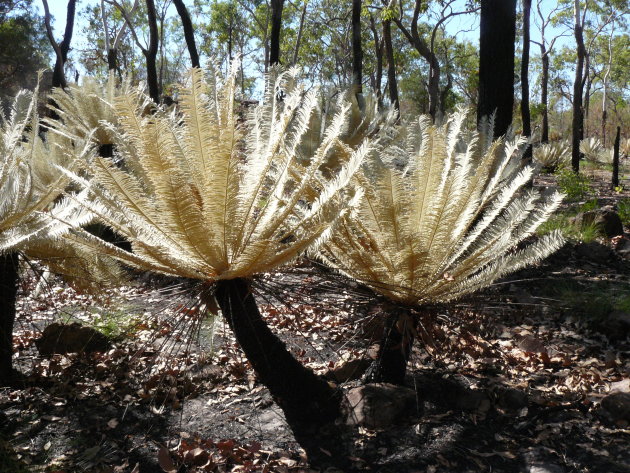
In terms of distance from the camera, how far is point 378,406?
3201mm

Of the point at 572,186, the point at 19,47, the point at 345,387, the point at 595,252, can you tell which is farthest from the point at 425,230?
the point at 19,47

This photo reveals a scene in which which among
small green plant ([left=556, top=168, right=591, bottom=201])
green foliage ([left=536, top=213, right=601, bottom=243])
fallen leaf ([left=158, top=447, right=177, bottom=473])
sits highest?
small green plant ([left=556, top=168, right=591, bottom=201])

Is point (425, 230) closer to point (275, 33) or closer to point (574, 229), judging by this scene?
point (574, 229)

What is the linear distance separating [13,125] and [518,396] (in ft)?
11.7

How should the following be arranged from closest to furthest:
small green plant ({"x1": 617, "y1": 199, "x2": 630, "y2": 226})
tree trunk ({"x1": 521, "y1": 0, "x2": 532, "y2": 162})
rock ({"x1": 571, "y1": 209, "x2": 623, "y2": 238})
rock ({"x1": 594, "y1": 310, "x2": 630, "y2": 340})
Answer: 1. rock ({"x1": 594, "y1": 310, "x2": 630, "y2": 340})
2. rock ({"x1": 571, "y1": 209, "x2": 623, "y2": 238})
3. small green plant ({"x1": 617, "y1": 199, "x2": 630, "y2": 226})
4. tree trunk ({"x1": 521, "y1": 0, "x2": 532, "y2": 162})

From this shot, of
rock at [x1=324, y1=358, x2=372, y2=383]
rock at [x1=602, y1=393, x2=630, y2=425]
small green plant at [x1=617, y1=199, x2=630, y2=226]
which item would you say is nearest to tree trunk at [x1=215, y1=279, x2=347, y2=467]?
rock at [x1=324, y1=358, x2=372, y2=383]

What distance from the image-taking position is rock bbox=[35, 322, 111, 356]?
14.5ft

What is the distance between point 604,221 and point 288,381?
5178mm

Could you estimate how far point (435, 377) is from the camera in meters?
3.74

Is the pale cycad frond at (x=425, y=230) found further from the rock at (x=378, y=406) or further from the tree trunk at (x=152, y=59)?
the tree trunk at (x=152, y=59)

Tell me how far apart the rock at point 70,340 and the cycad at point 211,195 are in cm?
222

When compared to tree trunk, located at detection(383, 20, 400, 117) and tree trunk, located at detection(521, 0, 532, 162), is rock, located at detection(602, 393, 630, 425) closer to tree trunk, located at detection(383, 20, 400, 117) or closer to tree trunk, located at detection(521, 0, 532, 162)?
tree trunk, located at detection(521, 0, 532, 162)

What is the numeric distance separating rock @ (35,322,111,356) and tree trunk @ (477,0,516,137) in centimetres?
424

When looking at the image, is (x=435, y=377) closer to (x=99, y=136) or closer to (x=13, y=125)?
(x=13, y=125)
